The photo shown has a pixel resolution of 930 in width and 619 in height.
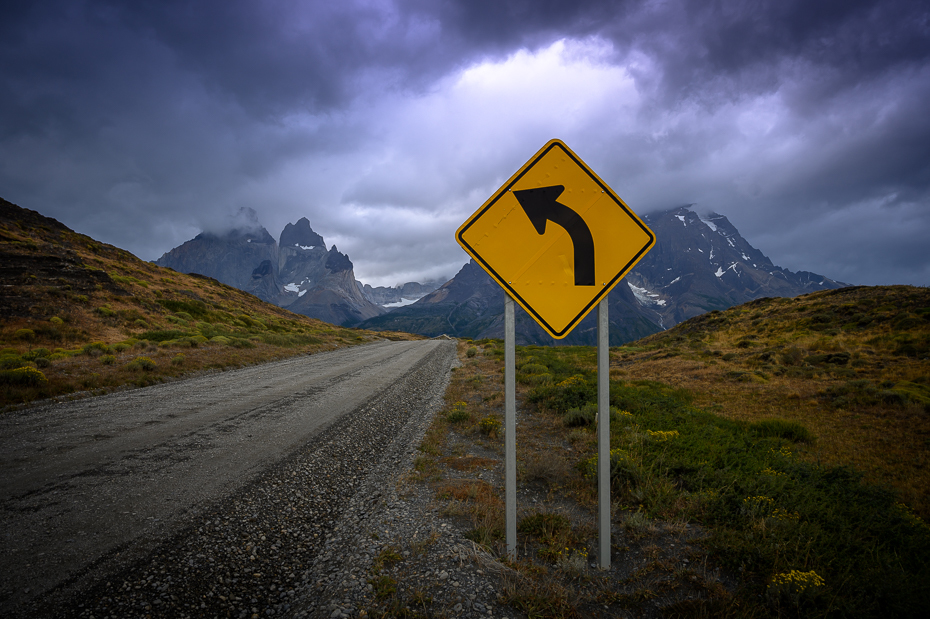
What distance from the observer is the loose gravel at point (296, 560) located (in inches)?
105

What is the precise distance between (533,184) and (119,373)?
49.5 feet

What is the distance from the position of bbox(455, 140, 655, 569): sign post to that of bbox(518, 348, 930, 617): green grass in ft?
4.08

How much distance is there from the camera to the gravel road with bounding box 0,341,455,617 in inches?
111

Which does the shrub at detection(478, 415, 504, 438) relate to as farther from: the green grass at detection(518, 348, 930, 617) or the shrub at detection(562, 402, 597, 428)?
the green grass at detection(518, 348, 930, 617)

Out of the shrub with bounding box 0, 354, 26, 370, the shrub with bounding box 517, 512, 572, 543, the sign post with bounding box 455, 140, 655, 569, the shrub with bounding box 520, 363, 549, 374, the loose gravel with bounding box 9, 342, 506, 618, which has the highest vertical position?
the sign post with bounding box 455, 140, 655, 569

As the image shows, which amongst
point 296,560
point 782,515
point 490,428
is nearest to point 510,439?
point 296,560

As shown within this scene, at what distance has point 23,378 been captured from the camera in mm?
9523

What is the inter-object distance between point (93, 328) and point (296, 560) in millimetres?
25726

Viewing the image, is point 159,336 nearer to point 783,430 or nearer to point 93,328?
point 93,328

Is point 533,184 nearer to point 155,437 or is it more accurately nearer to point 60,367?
point 155,437

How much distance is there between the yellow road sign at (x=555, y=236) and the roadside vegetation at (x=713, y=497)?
2083 mm

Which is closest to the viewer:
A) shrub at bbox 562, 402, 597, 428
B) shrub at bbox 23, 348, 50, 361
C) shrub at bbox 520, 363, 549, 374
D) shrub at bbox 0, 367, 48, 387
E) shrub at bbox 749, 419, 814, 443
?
shrub at bbox 749, 419, 814, 443

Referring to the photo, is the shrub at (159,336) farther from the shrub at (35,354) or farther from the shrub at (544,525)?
the shrub at (544,525)

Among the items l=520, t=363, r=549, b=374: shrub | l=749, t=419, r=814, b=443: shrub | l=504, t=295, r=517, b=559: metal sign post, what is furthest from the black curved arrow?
l=520, t=363, r=549, b=374: shrub
